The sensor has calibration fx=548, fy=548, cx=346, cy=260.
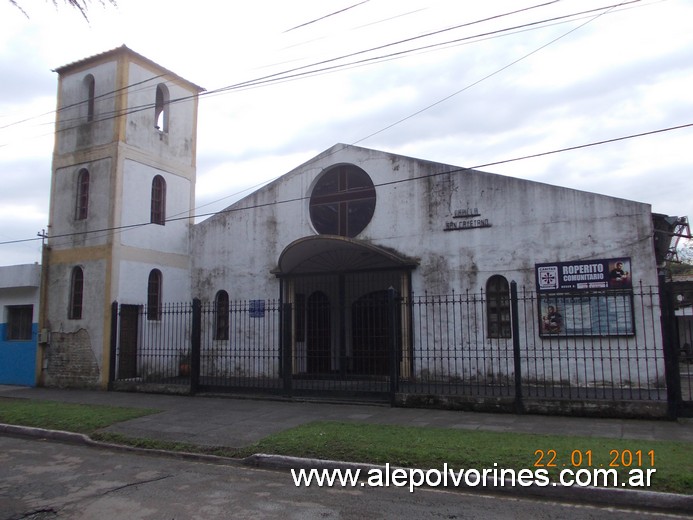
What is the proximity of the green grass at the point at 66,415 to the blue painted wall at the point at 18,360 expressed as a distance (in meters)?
4.62

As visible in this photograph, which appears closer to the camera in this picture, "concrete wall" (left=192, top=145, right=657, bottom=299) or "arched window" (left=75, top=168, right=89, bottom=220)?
"concrete wall" (left=192, top=145, right=657, bottom=299)

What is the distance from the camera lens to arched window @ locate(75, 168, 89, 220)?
17.0 m

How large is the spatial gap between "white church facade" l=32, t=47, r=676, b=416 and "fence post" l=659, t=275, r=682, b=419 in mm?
2419

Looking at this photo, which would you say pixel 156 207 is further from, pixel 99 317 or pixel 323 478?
pixel 323 478

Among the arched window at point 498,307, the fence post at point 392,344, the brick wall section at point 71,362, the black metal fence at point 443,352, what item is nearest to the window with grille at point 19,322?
the brick wall section at point 71,362

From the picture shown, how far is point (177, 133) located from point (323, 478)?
14621 millimetres

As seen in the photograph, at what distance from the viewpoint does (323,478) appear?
6758 mm

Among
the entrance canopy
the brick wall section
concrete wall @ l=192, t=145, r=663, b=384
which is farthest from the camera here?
the brick wall section

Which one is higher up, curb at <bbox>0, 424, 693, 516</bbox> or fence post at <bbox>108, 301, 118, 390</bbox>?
fence post at <bbox>108, 301, 118, 390</bbox>

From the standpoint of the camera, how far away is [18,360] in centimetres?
1728

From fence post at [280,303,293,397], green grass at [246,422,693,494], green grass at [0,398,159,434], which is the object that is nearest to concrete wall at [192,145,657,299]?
fence post at [280,303,293,397]

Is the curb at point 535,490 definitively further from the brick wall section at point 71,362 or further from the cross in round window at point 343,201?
the cross in round window at point 343,201

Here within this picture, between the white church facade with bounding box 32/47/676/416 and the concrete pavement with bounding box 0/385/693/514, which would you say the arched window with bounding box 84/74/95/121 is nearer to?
the white church facade with bounding box 32/47/676/416

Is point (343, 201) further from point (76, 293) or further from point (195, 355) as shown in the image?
point (76, 293)
